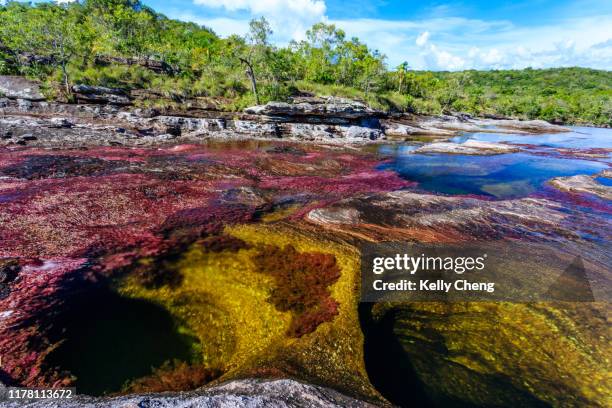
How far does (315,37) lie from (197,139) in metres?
61.7

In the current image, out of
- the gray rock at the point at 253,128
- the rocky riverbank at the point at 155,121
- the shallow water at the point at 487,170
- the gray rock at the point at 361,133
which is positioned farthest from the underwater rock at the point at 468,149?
the gray rock at the point at 253,128

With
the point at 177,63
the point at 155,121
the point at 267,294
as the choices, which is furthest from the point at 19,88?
the point at 267,294

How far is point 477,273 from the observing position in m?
12.0

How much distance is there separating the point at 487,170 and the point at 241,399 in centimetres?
3492

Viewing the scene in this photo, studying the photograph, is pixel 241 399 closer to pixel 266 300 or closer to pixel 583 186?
pixel 266 300

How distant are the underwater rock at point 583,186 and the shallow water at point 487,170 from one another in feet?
4.51

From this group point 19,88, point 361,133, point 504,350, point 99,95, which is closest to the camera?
point 504,350

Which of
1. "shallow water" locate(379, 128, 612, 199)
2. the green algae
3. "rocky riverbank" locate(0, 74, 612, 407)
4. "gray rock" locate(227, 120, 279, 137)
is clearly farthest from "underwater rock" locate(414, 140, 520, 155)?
the green algae

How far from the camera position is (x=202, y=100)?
5556 cm

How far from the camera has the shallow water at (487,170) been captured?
83.9ft

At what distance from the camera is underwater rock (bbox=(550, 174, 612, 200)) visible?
2277 centimetres

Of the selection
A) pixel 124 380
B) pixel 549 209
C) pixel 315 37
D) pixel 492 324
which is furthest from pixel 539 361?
pixel 315 37

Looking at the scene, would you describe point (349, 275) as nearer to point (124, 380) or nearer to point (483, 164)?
point (124, 380)

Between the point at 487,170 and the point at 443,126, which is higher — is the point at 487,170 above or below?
below
